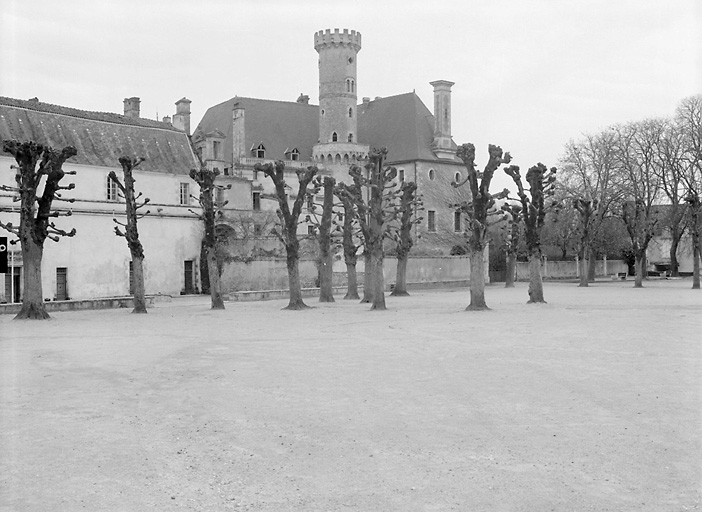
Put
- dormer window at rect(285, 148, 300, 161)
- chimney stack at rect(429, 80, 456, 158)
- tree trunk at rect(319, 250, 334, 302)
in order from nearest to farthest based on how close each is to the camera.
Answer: tree trunk at rect(319, 250, 334, 302) < dormer window at rect(285, 148, 300, 161) < chimney stack at rect(429, 80, 456, 158)

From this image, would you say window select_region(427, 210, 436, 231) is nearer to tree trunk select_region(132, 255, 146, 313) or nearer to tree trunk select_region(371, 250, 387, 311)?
tree trunk select_region(371, 250, 387, 311)

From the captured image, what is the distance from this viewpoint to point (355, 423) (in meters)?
9.75

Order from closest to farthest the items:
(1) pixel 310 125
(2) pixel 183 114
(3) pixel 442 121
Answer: (2) pixel 183 114
(3) pixel 442 121
(1) pixel 310 125

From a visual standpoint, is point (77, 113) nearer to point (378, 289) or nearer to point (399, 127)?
point (378, 289)

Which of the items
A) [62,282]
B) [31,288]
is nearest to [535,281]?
[31,288]

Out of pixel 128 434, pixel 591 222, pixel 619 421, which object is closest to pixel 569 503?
pixel 619 421

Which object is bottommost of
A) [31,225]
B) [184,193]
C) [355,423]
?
[355,423]

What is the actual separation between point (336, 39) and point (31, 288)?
4477 cm

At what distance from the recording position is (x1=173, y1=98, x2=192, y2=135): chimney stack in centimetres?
6392

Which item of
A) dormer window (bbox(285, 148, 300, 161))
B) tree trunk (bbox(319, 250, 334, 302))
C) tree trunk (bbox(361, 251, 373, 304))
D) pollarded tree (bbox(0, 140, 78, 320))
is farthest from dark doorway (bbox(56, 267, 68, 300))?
dormer window (bbox(285, 148, 300, 161))

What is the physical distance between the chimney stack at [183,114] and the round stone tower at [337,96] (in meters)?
10.3

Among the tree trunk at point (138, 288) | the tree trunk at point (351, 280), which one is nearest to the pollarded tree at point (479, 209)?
the tree trunk at point (351, 280)

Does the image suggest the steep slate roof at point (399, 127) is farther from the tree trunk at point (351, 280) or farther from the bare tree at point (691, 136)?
the tree trunk at point (351, 280)

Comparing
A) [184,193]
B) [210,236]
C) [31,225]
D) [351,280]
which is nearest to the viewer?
[31,225]
